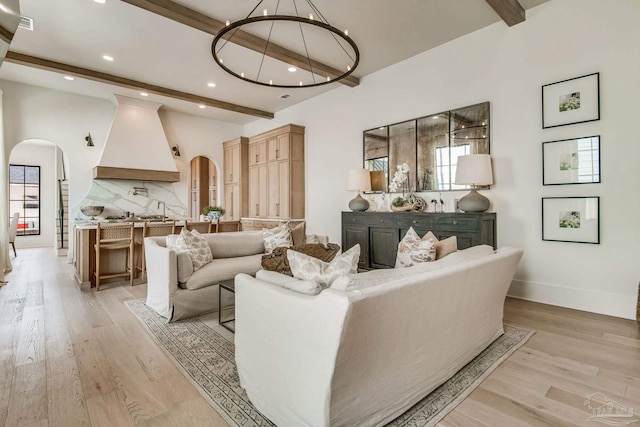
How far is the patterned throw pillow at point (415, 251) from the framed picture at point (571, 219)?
164 centimetres

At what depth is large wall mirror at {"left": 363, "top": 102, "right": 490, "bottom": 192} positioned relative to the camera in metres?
3.94

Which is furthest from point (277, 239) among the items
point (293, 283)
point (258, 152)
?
point (258, 152)

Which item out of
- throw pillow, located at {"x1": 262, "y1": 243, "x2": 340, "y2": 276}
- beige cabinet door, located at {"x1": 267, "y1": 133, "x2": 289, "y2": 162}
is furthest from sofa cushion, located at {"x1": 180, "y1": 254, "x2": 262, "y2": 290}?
beige cabinet door, located at {"x1": 267, "y1": 133, "x2": 289, "y2": 162}

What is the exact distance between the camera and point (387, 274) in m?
1.69

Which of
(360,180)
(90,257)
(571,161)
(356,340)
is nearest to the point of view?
(356,340)

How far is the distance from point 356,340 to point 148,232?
14.1ft

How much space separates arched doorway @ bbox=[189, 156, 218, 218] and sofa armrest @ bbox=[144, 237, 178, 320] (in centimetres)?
576

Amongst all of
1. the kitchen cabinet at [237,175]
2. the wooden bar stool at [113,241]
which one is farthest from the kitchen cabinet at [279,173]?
the wooden bar stool at [113,241]

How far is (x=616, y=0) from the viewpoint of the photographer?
10.00 feet

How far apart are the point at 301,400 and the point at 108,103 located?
280 inches

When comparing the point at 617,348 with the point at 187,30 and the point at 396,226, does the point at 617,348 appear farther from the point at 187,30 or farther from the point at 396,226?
the point at 187,30

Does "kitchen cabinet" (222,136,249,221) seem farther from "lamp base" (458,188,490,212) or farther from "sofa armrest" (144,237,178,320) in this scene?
A: "lamp base" (458,188,490,212)

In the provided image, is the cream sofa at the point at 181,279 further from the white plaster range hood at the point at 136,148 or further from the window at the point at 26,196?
the window at the point at 26,196

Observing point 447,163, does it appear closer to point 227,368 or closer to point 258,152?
point 227,368
